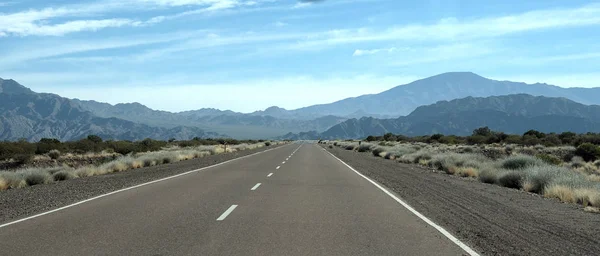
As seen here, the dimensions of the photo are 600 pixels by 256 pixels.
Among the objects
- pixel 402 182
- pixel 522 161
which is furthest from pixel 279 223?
pixel 522 161

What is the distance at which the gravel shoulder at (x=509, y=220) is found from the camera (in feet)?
25.6

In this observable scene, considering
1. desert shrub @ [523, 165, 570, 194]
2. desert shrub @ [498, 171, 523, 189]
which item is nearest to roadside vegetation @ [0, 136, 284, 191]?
desert shrub @ [498, 171, 523, 189]

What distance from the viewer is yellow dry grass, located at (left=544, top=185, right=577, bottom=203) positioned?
1405cm

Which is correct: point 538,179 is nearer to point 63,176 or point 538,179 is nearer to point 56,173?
point 63,176

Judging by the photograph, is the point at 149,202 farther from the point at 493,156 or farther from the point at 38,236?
the point at 493,156

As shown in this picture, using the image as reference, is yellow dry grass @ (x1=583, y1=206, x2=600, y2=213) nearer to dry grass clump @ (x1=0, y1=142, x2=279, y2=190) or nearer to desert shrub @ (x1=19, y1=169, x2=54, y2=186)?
dry grass clump @ (x1=0, y1=142, x2=279, y2=190)

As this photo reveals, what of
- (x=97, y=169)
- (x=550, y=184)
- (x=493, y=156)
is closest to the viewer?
(x=550, y=184)

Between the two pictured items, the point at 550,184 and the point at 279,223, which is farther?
the point at 550,184

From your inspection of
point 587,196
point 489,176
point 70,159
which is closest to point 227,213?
point 587,196

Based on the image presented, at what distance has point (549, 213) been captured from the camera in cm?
1138

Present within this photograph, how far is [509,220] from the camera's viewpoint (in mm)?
10219

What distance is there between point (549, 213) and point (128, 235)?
28.7ft

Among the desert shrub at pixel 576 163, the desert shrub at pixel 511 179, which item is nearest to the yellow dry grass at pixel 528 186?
the desert shrub at pixel 511 179

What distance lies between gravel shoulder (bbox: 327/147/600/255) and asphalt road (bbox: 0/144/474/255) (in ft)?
1.76
